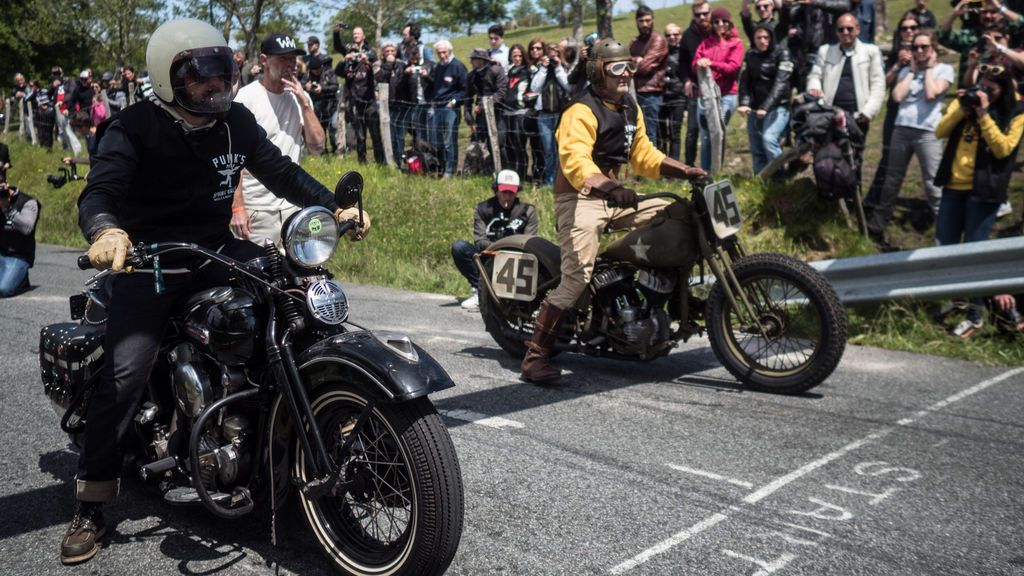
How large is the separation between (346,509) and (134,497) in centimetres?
136

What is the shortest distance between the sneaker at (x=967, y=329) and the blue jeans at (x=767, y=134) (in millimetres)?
3198

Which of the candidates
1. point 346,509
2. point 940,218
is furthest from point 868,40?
point 346,509

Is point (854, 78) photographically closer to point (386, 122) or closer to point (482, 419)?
point (482, 419)

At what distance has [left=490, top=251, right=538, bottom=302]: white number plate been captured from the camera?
686 cm

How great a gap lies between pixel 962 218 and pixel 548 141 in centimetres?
571

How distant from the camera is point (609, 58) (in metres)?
6.16

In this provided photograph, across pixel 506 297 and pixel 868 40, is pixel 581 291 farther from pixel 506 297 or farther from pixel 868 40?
pixel 868 40

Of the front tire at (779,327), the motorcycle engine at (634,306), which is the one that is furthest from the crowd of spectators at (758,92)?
the front tire at (779,327)

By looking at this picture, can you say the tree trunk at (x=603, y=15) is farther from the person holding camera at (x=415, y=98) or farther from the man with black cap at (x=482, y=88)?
the man with black cap at (x=482, y=88)

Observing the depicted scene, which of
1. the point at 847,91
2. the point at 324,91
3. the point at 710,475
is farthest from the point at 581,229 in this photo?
the point at 324,91

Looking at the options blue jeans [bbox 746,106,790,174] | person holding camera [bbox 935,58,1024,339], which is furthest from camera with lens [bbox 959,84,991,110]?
blue jeans [bbox 746,106,790,174]

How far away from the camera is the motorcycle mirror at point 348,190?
3.63 meters

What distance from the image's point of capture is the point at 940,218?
8086 millimetres

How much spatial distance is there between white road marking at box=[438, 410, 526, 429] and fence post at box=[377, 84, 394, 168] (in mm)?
9620
